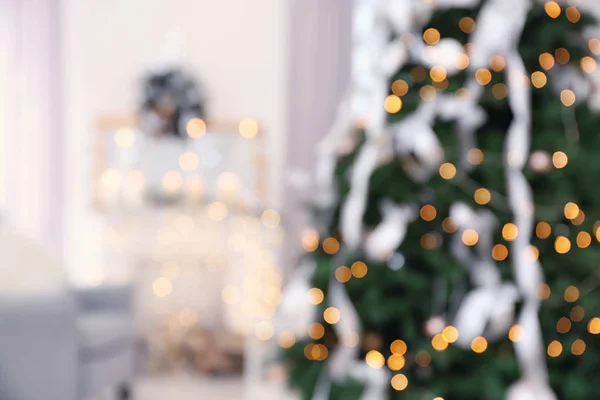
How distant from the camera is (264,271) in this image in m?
4.08

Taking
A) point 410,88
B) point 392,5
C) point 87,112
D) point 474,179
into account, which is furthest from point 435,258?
point 87,112

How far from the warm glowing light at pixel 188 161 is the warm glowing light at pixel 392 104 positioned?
2557 millimetres

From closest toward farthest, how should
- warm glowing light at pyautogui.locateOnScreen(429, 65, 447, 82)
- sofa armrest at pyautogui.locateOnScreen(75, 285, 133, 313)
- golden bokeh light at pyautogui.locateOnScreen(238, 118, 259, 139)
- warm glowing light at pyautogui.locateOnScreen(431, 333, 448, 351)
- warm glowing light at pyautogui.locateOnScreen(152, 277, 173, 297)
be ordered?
warm glowing light at pyautogui.locateOnScreen(431, 333, 448, 351), warm glowing light at pyautogui.locateOnScreen(429, 65, 447, 82), sofa armrest at pyautogui.locateOnScreen(75, 285, 133, 313), warm glowing light at pyautogui.locateOnScreen(152, 277, 173, 297), golden bokeh light at pyautogui.locateOnScreen(238, 118, 259, 139)

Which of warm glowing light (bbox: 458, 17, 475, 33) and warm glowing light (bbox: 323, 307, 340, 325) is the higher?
warm glowing light (bbox: 458, 17, 475, 33)

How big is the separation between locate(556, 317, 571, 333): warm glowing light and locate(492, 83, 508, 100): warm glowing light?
62cm

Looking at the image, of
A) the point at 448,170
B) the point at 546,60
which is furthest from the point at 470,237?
the point at 546,60

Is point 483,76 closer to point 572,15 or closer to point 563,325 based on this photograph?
point 572,15

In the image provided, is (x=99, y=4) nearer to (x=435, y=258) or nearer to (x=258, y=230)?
(x=258, y=230)

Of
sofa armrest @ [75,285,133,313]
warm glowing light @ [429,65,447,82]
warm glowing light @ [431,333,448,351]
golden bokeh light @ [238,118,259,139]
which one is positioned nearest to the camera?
warm glowing light @ [431,333,448,351]

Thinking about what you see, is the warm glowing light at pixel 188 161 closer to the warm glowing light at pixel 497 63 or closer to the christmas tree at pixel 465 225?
the christmas tree at pixel 465 225

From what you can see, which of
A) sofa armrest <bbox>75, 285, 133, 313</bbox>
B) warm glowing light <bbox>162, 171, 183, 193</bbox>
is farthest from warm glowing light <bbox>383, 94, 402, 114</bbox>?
warm glowing light <bbox>162, 171, 183, 193</bbox>

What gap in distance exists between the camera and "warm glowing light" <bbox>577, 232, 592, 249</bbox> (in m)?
1.75

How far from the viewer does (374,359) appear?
174 cm

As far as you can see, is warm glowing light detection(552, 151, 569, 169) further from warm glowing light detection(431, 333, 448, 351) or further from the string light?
warm glowing light detection(431, 333, 448, 351)
